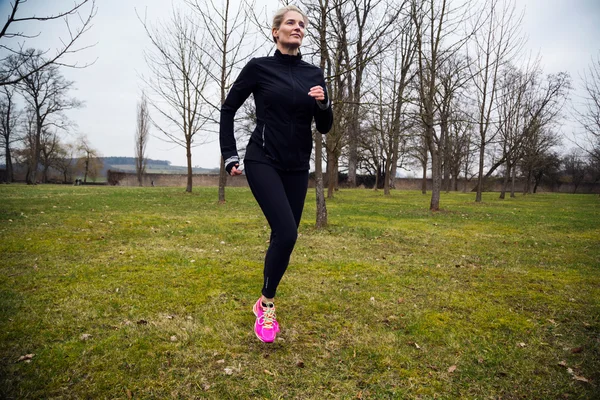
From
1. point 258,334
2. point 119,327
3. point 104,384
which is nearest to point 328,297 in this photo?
point 258,334

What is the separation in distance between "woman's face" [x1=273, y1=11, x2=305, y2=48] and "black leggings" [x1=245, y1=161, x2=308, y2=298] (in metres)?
1.04

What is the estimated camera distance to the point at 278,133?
284 centimetres

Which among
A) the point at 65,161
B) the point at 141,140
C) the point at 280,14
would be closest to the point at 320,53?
the point at 280,14

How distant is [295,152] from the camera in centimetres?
290

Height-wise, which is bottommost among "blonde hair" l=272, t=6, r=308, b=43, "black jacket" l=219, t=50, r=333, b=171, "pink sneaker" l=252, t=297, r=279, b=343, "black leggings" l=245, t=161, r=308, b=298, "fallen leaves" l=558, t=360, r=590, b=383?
"fallen leaves" l=558, t=360, r=590, b=383

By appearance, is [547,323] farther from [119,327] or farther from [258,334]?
[119,327]

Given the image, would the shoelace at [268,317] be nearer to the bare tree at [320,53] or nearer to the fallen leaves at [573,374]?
the fallen leaves at [573,374]

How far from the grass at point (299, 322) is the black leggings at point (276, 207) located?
63cm

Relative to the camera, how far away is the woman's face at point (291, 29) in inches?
115

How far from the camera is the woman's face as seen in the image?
292 cm

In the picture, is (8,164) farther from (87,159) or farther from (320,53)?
(320,53)

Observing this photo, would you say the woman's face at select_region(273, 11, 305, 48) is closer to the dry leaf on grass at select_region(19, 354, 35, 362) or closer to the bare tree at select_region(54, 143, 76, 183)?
the dry leaf on grass at select_region(19, 354, 35, 362)

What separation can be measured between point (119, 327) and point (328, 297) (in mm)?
2087

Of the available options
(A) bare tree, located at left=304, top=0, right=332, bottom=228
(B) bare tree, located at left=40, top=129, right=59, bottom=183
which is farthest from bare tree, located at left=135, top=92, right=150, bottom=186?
(A) bare tree, located at left=304, top=0, right=332, bottom=228
